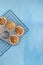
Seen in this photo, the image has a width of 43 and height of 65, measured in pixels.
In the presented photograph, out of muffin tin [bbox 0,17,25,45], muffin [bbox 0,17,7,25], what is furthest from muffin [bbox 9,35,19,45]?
muffin [bbox 0,17,7,25]

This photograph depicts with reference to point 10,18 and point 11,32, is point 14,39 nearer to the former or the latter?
point 11,32

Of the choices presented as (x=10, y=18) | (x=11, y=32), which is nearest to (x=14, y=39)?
(x=11, y=32)

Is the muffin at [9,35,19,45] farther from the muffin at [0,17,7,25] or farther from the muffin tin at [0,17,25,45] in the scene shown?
the muffin at [0,17,7,25]

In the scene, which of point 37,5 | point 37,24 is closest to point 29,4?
point 37,5

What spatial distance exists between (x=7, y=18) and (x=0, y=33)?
0.12 m

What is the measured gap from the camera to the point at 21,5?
4.00ft

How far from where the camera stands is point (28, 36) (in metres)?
1.14

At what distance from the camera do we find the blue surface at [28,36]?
1083 mm

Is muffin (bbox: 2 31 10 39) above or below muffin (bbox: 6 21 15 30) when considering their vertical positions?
below

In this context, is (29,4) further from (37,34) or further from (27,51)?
(27,51)

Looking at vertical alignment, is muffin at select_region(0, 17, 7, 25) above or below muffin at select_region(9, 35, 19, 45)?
above

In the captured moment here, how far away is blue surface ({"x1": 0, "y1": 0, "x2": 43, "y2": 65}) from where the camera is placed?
108 cm

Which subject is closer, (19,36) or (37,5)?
(19,36)

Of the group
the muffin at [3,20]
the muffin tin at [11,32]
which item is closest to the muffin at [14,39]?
the muffin tin at [11,32]
